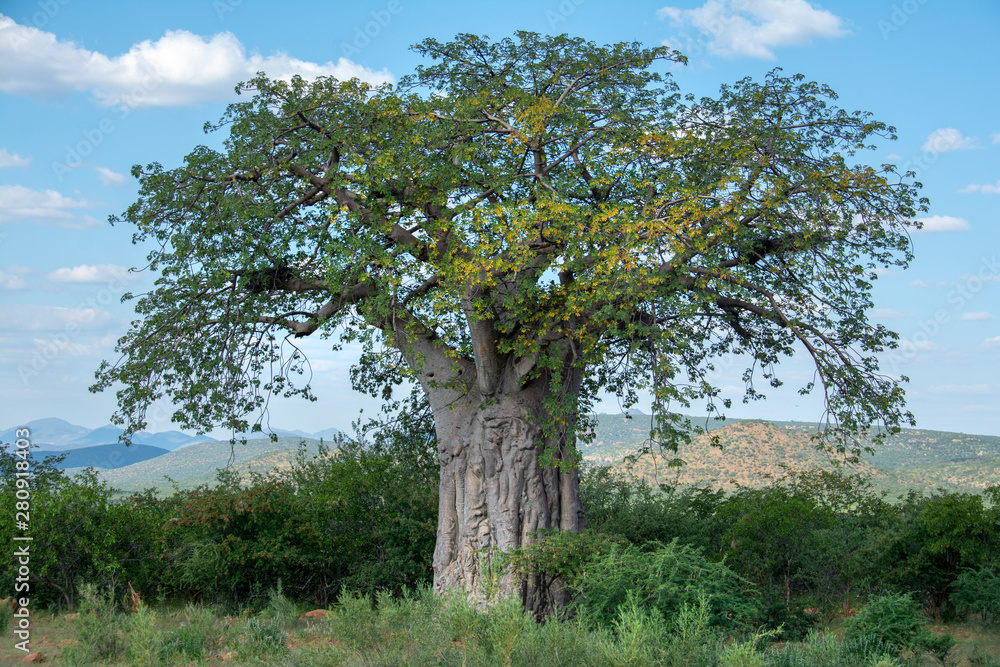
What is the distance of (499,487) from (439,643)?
530 cm

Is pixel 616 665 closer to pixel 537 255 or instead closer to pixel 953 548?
pixel 537 255

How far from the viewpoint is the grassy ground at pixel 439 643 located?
18.1ft

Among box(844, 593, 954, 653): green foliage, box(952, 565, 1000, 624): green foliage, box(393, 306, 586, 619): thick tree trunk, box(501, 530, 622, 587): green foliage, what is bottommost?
box(952, 565, 1000, 624): green foliage

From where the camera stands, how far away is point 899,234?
11148 mm

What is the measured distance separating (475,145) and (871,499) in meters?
11.4

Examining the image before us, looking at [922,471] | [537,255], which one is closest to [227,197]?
[537,255]

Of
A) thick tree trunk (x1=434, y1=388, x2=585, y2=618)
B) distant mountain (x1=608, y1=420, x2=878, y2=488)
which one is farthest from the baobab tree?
distant mountain (x1=608, y1=420, x2=878, y2=488)

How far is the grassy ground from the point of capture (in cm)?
551

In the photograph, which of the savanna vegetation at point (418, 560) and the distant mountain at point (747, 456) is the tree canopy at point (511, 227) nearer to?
the savanna vegetation at point (418, 560)

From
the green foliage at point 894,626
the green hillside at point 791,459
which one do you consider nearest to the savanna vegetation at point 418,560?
the green foliage at point 894,626

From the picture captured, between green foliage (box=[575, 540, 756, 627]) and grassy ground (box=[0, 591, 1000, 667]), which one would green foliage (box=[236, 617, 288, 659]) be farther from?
green foliage (box=[575, 540, 756, 627])

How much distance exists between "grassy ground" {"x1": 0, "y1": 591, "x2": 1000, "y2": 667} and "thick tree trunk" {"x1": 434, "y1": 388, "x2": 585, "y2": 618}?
2.92m

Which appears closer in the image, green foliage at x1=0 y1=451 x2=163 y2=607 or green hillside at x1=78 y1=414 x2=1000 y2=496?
green foliage at x1=0 y1=451 x2=163 y2=607

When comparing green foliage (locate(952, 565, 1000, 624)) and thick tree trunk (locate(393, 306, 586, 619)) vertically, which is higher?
thick tree trunk (locate(393, 306, 586, 619))
